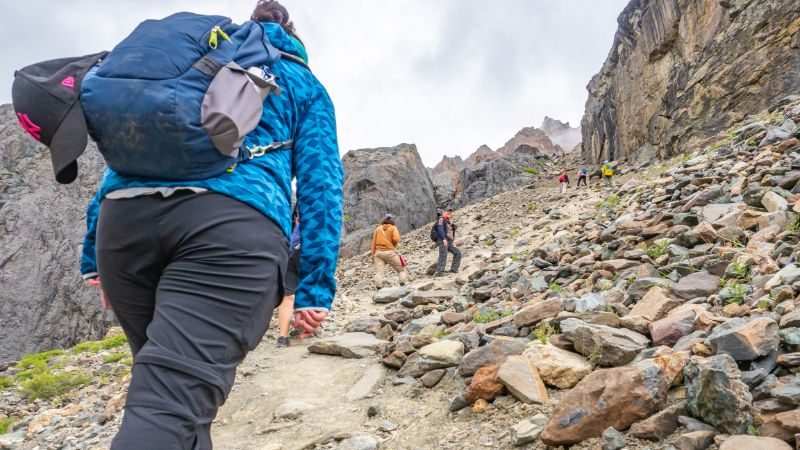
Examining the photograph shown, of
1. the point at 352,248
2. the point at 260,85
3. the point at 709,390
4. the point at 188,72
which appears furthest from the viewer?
A: the point at 352,248

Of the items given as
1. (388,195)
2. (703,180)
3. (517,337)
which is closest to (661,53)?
(388,195)

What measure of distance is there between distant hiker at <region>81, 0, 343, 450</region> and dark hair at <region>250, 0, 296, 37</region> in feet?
1.51

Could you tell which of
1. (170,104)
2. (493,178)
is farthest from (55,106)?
(493,178)

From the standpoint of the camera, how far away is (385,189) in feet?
139

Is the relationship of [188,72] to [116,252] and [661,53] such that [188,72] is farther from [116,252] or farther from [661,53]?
[661,53]

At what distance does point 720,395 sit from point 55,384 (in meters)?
→ 9.72

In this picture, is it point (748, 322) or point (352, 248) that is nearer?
point (748, 322)

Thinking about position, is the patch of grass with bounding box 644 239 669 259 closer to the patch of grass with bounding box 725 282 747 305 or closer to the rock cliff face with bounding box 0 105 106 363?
the patch of grass with bounding box 725 282 747 305

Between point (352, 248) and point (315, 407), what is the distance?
27.5 meters

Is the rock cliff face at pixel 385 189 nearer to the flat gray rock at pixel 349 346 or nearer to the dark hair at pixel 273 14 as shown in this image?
the flat gray rock at pixel 349 346

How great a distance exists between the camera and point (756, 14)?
21.9m

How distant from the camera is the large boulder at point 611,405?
2.67 metres

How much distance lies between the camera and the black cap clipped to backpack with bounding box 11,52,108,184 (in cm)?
154

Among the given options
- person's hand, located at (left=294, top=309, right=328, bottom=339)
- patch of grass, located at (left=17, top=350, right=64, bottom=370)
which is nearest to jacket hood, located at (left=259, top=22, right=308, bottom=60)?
person's hand, located at (left=294, top=309, right=328, bottom=339)
